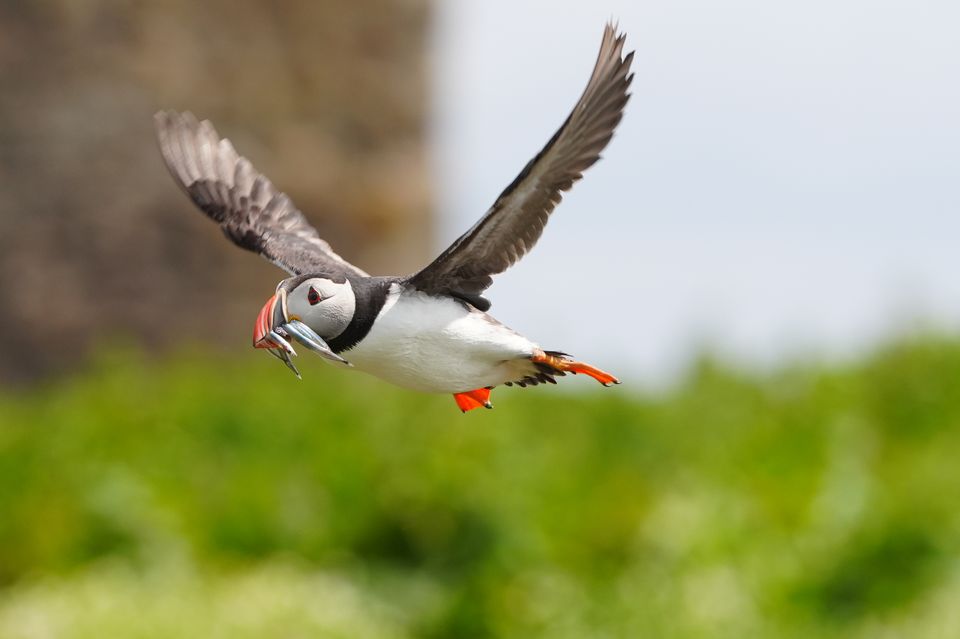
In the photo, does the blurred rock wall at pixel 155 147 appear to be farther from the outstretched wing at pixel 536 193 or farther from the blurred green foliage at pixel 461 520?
the outstretched wing at pixel 536 193

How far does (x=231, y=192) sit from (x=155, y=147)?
13396mm

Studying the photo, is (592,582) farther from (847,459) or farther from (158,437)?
(158,437)

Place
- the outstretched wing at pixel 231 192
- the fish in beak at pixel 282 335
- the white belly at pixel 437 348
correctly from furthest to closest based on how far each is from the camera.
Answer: the outstretched wing at pixel 231 192, the white belly at pixel 437 348, the fish in beak at pixel 282 335

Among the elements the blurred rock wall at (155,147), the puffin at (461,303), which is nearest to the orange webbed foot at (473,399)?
the puffin at (461,303)

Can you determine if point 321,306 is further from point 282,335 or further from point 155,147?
point 155,147

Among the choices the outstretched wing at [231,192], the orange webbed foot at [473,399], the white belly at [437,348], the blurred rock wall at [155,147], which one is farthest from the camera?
the blurred rock wall at [155,147]

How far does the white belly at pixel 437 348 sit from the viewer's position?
1604mm

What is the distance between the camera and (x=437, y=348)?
5.44 ft

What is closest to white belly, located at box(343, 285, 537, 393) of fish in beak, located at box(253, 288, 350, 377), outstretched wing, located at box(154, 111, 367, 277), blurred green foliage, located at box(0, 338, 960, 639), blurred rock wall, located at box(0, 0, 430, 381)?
fish in beak, located at box(253, 288, 350, 377)

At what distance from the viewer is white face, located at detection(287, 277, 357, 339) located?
59.5 inches

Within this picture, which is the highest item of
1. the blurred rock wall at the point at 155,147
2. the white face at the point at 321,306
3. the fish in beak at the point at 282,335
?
the blurred rock wall at the point at 155,147

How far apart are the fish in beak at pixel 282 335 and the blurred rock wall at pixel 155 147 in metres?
13.6

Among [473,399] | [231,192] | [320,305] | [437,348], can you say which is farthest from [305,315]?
[231,192]

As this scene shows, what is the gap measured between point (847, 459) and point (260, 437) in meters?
4.61
